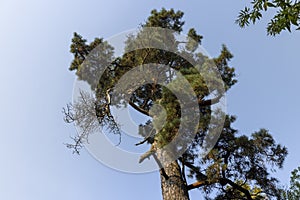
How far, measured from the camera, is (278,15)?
1537 millimetres

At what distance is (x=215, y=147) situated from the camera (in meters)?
5.60

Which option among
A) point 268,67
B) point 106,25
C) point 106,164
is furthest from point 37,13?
point 268,67

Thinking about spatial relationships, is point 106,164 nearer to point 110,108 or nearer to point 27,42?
point 110,108

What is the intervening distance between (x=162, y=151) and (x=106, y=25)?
3.96 m

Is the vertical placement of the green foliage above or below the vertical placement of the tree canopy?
below

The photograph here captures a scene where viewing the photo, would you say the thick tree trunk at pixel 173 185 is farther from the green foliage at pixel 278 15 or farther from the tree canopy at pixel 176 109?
the green foliage at pixel 278 15

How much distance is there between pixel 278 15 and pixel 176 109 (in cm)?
351

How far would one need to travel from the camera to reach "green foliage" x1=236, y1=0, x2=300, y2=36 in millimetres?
1479

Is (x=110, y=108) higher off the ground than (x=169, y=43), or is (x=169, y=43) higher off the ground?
(x=169, y=43)

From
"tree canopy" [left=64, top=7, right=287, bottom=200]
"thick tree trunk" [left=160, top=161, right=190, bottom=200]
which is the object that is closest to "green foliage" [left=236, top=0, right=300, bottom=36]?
"tree canopy" [left=64, top=7, right=287, bottom=200]

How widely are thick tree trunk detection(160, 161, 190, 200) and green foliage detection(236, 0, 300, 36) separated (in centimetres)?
378

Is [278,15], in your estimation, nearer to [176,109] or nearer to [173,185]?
[176,109]

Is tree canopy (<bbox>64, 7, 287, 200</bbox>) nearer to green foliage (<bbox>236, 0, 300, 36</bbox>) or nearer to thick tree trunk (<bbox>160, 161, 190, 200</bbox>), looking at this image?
thick tree trunk (<bbox>160, 161, 190, 200</bbox>)

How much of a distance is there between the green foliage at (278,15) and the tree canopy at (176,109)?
10.2 feet
